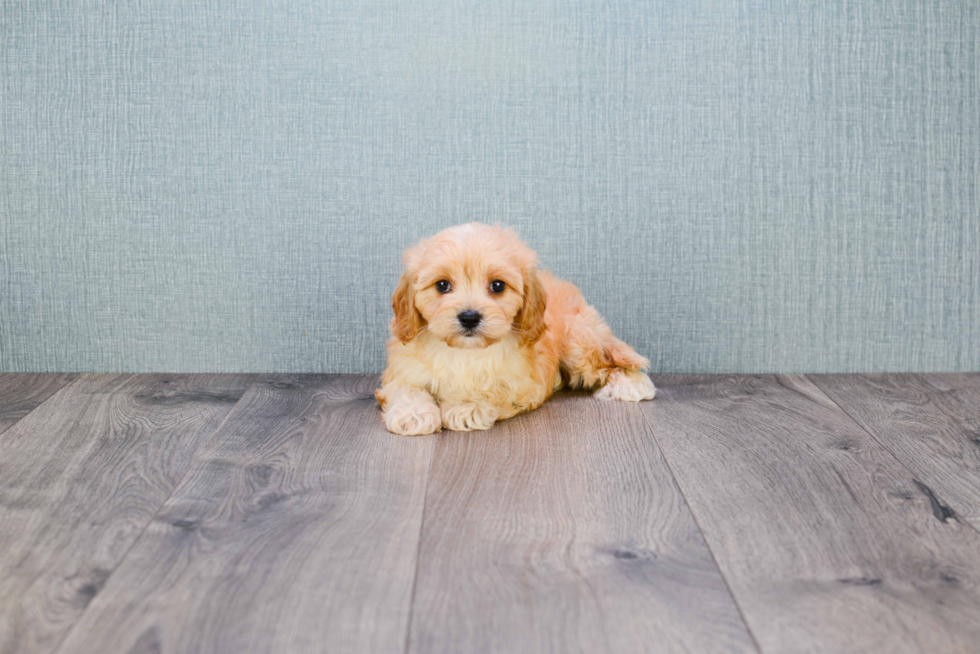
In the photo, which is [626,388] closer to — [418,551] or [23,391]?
[418,551]

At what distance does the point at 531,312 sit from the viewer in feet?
6.40

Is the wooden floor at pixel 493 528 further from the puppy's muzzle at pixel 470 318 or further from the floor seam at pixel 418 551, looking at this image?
the puppy's muzzle at pixel 470 318

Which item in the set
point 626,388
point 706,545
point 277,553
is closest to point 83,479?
point 277,553

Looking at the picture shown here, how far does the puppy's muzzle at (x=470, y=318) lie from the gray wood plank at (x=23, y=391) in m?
1.07

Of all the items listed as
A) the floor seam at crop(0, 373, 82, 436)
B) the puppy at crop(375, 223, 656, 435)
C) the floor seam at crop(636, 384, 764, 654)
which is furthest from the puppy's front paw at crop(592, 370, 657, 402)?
the floor seam at crop(0, 373, 82, 436)

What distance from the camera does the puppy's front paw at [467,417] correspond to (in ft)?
6.23

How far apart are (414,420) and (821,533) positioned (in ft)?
2.93

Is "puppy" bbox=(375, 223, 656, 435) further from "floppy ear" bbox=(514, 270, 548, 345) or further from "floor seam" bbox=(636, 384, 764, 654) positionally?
"floor seam" bbox=(636, 384, 764, 654)

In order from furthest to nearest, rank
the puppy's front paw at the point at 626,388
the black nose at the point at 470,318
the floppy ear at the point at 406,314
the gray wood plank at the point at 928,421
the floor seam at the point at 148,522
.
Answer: the puppy's front paw at the point at 626,388, the floppy ear at the point at 406,314, the black nose at the point at 470,318, the gray wood plank at the point at 928,421, the floor seam at the point at 148,522

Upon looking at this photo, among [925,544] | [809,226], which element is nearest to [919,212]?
[809,226]

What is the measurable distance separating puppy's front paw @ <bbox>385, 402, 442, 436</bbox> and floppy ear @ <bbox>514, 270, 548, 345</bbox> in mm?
278

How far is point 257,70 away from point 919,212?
1932mm

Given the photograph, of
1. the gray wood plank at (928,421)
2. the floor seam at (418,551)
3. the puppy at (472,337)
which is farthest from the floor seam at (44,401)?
the gray wood plank at (928,421)

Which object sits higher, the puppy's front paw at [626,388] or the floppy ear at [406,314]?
the floppy ear at [406,314]
